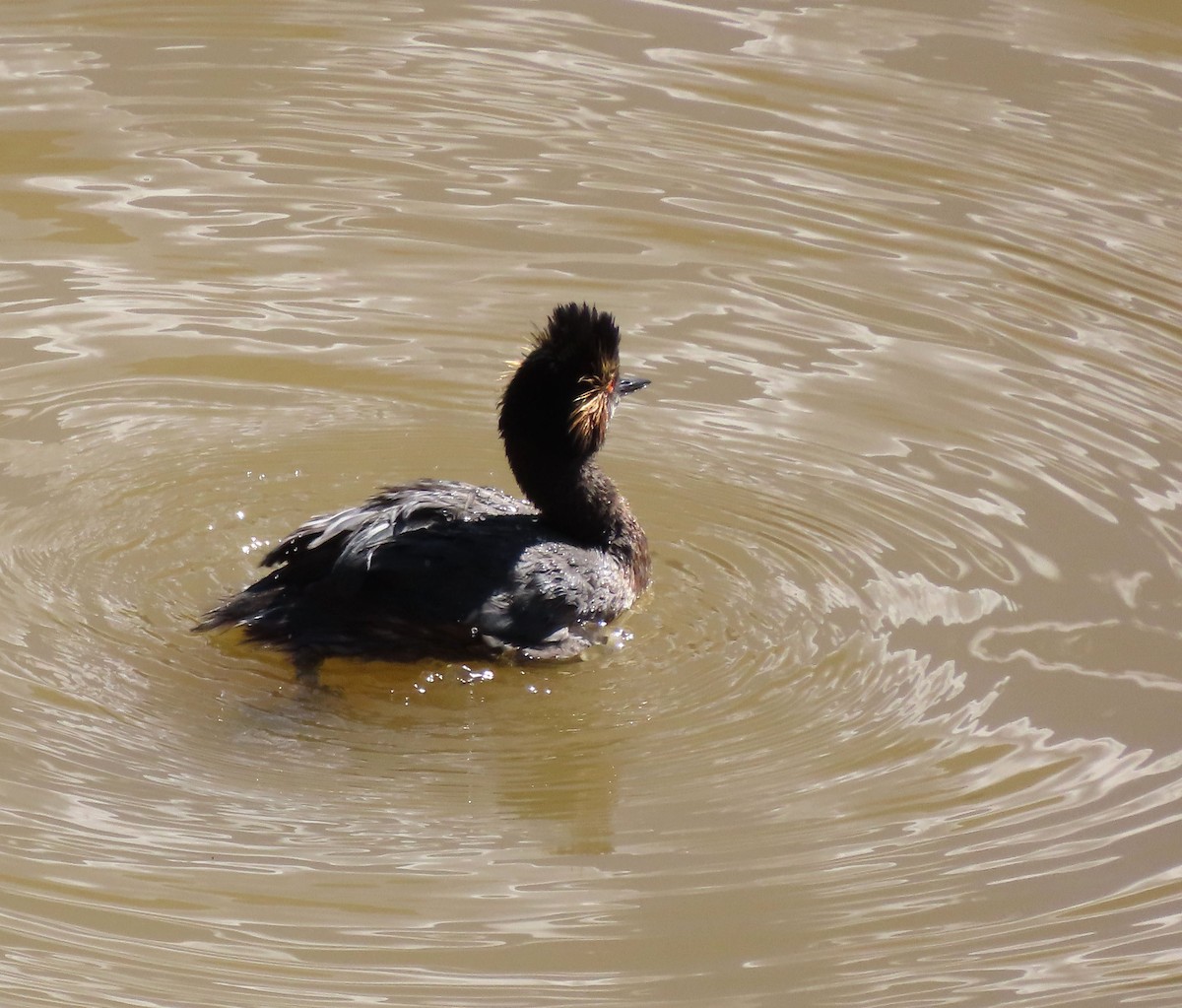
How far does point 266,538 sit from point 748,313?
3.28 m

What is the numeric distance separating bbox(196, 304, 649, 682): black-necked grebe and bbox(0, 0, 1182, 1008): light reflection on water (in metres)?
0.18

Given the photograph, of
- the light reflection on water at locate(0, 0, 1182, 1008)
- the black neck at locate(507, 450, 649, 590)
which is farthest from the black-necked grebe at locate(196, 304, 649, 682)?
the light reflection on water at locate(0, 0, 1182, 1008)

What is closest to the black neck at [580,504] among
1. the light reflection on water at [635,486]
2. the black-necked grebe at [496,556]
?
the black-necked grebe at [496,556]

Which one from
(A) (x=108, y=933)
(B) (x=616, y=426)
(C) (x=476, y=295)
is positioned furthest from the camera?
(C) (x=476, y=295)

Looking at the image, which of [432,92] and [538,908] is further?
[432,92]

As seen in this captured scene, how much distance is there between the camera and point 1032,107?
11.4 metres

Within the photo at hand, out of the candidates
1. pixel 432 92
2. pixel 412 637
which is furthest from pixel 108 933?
pixel 432 92

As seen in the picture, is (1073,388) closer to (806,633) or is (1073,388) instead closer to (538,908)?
(806,633)

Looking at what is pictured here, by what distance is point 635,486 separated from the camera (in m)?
7.96

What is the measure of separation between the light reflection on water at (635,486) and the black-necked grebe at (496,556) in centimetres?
18

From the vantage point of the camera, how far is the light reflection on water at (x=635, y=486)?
523 centimetres

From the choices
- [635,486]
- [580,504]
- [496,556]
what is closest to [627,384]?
[580,504]

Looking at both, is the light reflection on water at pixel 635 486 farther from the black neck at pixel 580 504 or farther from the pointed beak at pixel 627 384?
the pointed beak at pixel 627 384

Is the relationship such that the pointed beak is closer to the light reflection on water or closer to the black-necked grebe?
the black-necked grebe
